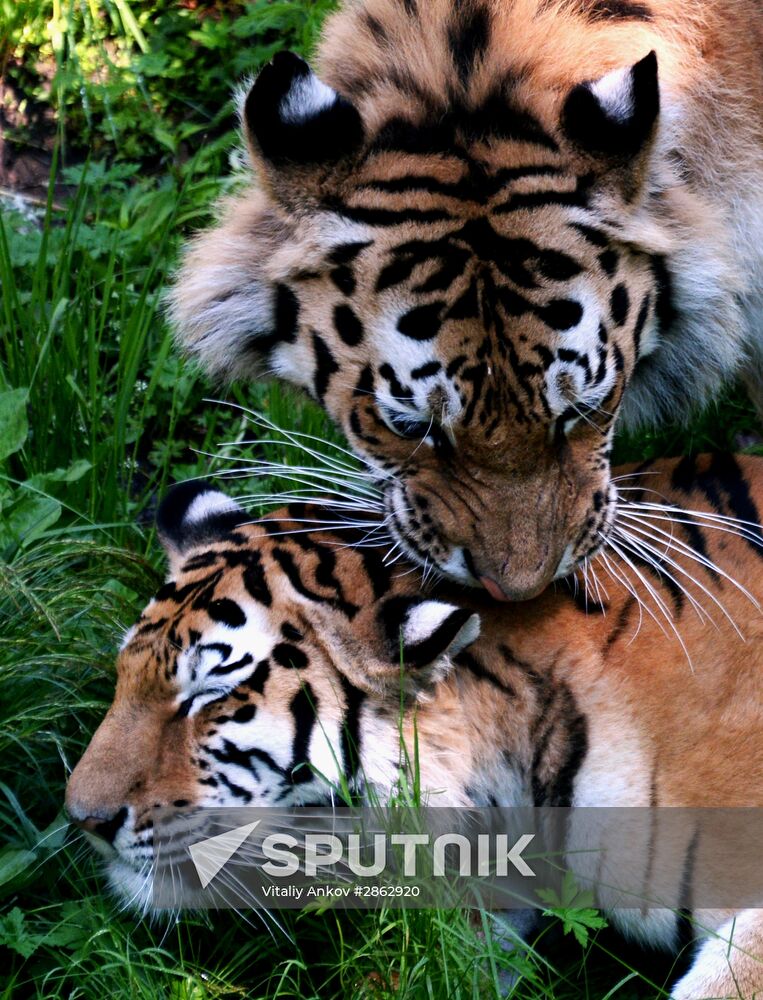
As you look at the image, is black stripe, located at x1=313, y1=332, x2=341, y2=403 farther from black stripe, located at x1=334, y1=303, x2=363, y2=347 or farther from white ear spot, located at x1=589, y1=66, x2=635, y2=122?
white ear spot, located at x1=589, y1=66, x2=635, y2=122

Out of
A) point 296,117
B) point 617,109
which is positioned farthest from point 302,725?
point 617,109

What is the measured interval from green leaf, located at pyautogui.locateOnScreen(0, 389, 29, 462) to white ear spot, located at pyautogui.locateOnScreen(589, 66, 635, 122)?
1.98 meters

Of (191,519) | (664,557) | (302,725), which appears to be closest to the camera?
(302,725)

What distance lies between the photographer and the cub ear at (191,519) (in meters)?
3.25

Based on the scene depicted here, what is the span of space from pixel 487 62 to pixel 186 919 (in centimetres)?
210

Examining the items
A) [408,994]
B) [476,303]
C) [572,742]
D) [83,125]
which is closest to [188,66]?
[83,125]

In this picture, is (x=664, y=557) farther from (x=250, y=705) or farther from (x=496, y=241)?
(x=250, y=705)

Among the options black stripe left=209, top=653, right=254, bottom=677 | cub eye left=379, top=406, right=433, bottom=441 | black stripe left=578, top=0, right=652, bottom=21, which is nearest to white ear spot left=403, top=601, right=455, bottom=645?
black stripe left=209, top=653, right=254, bottom=677

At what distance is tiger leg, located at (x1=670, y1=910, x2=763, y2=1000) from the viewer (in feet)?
8.87

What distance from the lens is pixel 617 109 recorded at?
9.84 ft

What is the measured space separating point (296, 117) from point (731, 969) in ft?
6.72

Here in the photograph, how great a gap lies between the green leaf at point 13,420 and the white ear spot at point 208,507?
935 mm

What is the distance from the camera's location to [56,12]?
5.79 metres

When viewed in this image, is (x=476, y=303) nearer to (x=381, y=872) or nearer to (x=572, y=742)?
(x=572, y=742)
